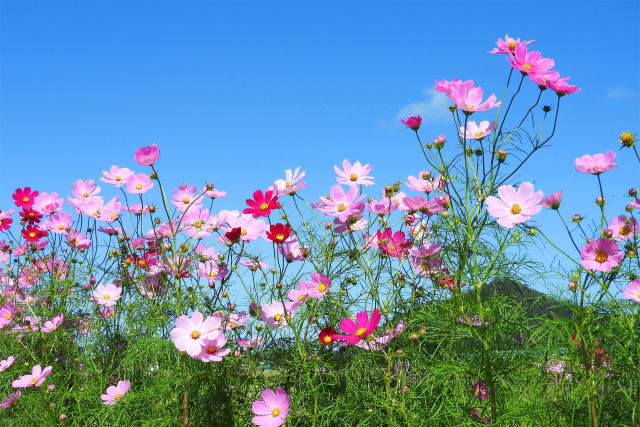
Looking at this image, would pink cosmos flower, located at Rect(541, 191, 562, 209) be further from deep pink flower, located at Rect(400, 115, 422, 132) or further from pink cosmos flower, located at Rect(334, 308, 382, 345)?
pink cosmos flower, located at Rect(334, 308, 382, 345)

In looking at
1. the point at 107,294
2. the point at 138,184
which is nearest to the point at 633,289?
the point at 138,184

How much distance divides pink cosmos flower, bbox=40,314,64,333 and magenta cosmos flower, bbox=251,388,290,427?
4.27 ft

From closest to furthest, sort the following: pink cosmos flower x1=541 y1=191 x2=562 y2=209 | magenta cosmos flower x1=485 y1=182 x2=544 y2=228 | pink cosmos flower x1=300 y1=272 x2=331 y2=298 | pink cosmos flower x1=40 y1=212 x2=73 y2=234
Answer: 1. magenta cosmos flower x1=485 y1=182 x2=544 y2=228
2. pink cosmos flower x1=541 y1=191 x2=562 y2=209
3. pink cosmos flower x1=300 y1=272 x2=331 y2=298
4. pink cosmos flower x1=40 y1=212 x2=73 y2=234

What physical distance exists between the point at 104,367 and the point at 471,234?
1878 millimetres

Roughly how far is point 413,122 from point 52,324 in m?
1.92

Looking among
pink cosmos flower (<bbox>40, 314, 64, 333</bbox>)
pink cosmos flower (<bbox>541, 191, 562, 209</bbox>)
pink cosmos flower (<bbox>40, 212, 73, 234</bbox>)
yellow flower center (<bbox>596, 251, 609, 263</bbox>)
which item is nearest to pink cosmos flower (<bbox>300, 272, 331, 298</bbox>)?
pink cosmos flower (<bbox>541, 191, 562, 209</bbox>)

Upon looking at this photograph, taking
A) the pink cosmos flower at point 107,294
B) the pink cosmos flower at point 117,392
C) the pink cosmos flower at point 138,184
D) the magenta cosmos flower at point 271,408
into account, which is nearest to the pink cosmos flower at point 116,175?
the pink cosmos flower at point 138,184

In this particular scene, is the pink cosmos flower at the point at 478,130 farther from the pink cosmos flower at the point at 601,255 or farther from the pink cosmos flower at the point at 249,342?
the pink cosmos flower at the point at 249,342

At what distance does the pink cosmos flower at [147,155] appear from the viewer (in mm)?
2037

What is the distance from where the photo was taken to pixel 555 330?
1.85 metres

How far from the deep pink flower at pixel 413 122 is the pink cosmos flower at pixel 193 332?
879 mm

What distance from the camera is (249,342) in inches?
85.7

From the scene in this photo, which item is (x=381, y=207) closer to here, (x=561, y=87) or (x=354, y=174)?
(x=354, y=174)

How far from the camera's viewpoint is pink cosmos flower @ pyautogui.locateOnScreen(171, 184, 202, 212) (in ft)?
7.52
